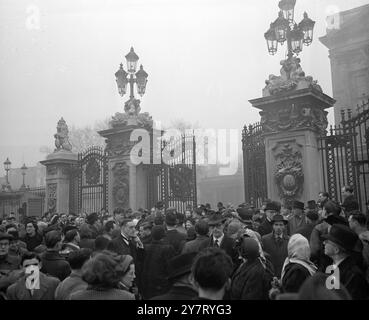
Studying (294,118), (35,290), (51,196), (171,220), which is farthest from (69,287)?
(51,196)

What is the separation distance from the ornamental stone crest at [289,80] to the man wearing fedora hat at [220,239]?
6.37 meters

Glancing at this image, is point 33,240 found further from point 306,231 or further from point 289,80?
point 289,80

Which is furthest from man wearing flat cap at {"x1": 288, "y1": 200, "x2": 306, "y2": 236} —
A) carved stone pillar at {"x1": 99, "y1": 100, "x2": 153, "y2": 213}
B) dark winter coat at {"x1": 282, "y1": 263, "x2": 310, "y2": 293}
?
carved stone pillar at {"x1": 99, "y1": 100, "x2": 153, "y2": 213}

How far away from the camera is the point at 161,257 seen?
6.68 meters

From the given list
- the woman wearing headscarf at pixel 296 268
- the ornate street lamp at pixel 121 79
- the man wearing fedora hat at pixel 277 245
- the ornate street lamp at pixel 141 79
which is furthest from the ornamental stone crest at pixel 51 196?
the woman wearing headscarf at pixel 296 268

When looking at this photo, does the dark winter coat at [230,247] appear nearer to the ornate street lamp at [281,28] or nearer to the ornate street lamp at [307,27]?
the ornate street lamp at [281,28]

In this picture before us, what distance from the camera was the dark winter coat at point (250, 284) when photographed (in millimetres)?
4707

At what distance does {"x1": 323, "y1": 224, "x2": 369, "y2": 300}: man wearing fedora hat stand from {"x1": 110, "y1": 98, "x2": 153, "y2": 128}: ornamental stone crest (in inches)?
498

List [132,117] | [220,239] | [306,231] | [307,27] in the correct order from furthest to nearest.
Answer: [132,117]
[307,27]
[306,231]
[220,239]

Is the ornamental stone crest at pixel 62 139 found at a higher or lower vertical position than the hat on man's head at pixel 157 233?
higher

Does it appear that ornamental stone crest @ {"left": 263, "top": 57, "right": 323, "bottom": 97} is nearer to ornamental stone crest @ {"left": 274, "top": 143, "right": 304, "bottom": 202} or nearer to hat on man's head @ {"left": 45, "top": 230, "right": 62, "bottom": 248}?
ornamental stone crest @ {"left": 274, "top": 143, "right": 304, "bottom": 202}

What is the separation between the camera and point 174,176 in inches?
650

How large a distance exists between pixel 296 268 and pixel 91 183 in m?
14.5

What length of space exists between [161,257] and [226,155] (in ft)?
43.7
